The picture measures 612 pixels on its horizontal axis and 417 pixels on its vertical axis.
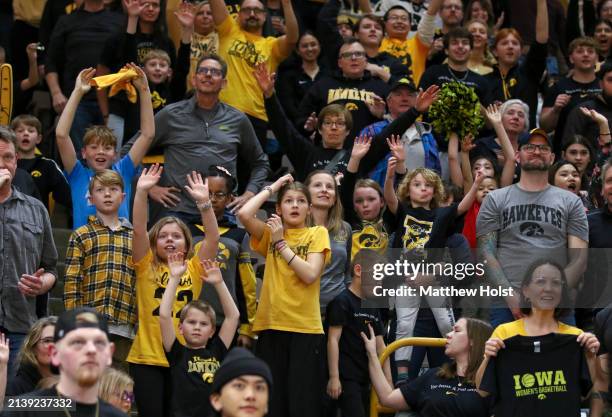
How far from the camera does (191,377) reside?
32.1 ft

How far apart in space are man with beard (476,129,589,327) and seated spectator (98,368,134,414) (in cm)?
318

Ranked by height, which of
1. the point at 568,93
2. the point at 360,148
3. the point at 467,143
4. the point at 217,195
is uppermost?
the point at 568,93

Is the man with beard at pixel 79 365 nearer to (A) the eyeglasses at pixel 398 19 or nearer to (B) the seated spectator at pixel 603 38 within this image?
(A) the eyeglasses at pixel 398 19

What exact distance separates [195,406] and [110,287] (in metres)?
1.25

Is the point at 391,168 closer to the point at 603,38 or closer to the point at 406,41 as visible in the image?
the point at 406,41

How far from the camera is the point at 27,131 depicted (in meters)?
12.0

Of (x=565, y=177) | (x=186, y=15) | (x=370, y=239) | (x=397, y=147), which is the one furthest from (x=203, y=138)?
(x=565, y=177)

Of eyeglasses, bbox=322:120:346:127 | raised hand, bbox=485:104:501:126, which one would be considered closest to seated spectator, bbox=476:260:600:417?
raised hand, bbox=485:104:501:126

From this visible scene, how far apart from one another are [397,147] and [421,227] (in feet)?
2.96

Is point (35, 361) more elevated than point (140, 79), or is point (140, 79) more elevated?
point (140, 79)

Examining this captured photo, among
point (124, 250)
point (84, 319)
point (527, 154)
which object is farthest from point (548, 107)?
point (84, 319)

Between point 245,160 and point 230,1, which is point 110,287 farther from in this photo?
point 230,1

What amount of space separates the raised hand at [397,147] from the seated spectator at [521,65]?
2.50 meters

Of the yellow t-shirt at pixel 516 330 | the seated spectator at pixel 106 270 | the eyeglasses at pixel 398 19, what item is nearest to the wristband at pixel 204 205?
the seated spectator at pixel 106 270
